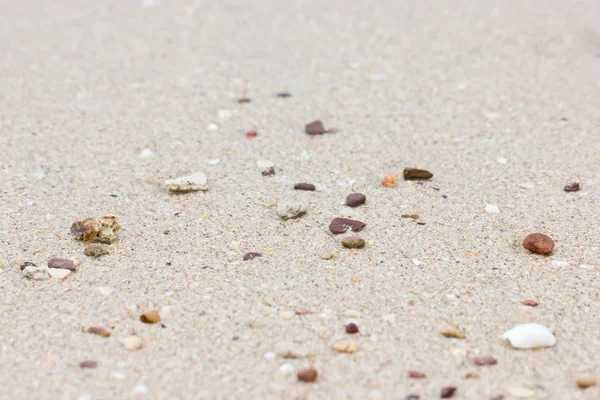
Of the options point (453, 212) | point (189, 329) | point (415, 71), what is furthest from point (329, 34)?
point (189, 329)

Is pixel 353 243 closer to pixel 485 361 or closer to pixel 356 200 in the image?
pixel 356 200

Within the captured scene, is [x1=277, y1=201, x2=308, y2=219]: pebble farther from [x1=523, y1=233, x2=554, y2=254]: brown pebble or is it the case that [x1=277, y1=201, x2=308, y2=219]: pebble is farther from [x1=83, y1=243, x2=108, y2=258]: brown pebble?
[x1=523, y1=233, x2=554, y2=254]: brown pebble

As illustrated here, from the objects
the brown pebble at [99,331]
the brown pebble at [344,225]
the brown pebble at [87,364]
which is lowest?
the brown pebble at [87,364]

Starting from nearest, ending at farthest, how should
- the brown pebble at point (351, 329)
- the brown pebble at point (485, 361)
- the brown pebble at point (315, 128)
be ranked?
the brown pebble at point (485, 361), the brown pebble at point (351, 329), the brown pebble at point (315, 128)

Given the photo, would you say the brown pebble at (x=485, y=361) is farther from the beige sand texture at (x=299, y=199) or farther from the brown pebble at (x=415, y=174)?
the brown pebble at (x=415, y=174)

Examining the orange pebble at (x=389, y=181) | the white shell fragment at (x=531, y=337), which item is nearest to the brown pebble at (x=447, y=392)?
A: the white shell fragment at (x=531, y=337)

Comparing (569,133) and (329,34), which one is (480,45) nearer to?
(329,34)

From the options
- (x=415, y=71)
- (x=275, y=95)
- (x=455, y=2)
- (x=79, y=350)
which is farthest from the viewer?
(x=455, y=2)
